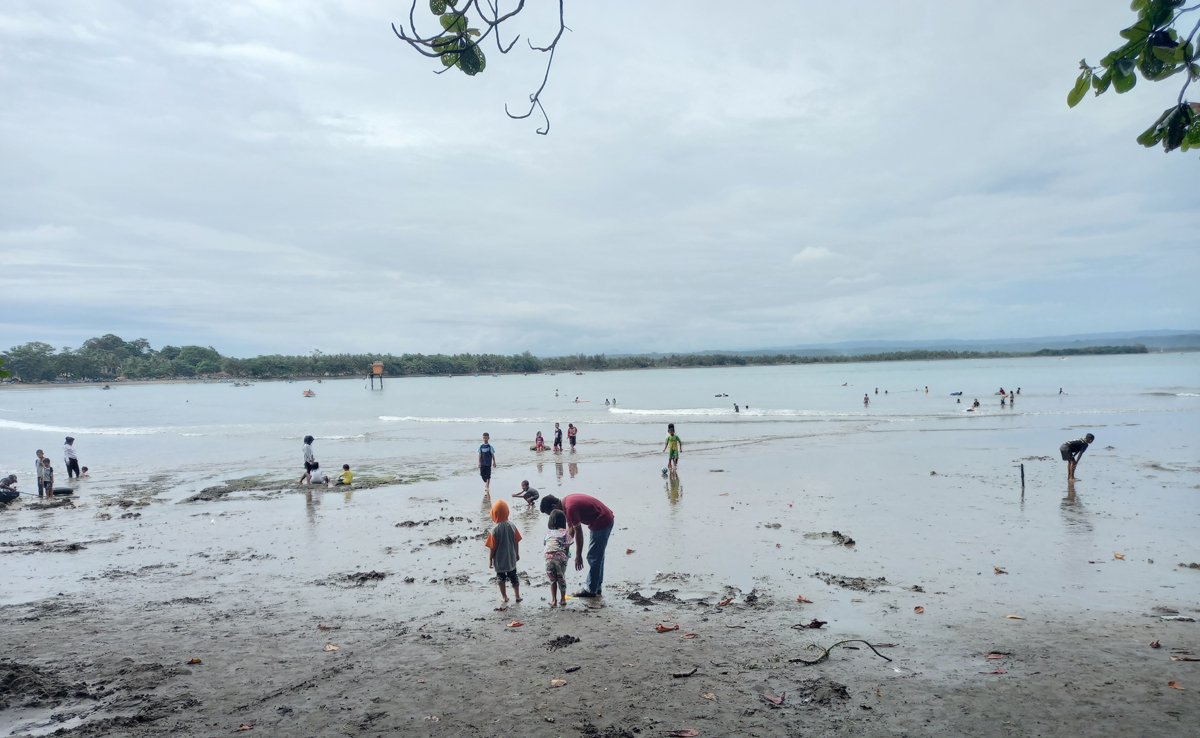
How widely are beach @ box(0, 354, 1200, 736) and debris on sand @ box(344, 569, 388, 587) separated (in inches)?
2.4

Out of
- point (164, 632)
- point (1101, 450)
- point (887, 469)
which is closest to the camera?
point (164, 632)

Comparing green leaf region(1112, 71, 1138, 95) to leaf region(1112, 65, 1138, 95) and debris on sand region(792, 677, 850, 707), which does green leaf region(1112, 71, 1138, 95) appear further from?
debris on sand region(792, 677, 850, 707)

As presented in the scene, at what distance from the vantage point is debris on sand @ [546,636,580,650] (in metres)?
6.98

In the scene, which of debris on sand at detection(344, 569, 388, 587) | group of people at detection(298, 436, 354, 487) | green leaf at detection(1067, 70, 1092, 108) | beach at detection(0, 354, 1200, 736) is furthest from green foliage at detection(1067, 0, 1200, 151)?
group of people at detection(298, 436, 354, 487)

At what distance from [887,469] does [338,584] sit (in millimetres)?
17302

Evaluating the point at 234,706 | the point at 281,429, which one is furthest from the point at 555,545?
the point at 281,429

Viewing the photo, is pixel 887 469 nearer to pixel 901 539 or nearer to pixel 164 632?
pixel 901 539

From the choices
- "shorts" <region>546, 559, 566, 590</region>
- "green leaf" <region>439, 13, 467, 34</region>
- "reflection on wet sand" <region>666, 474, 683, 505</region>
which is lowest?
→ "reflection on wet sand" <region>666, 474, 683, 505</region>

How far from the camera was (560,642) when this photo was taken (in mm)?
7066

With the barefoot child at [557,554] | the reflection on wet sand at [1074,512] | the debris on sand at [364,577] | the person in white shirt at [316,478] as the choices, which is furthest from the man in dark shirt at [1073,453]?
the person in white shirt at [316,478]

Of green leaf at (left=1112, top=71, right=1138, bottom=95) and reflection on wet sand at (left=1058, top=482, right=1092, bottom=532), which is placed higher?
green leaf at (left=1112, top=71, right=1138, bottom=95)

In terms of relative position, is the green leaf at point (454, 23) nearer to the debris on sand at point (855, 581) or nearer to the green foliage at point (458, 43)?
the green foliage at point (458, 43)

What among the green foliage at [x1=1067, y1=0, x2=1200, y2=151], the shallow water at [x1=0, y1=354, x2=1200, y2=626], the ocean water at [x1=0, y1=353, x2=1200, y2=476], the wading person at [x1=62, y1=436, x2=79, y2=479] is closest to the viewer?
the green foliage at [x1=1067, y1=0, x2=1200, y2=151]

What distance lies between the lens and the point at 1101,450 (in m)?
24.2
